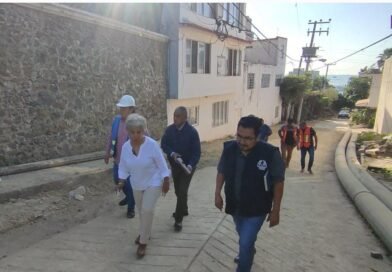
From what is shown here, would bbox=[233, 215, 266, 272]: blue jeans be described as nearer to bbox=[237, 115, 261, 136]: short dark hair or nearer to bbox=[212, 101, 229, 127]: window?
bbox=[237, 115, 261, 136]: short dark hair

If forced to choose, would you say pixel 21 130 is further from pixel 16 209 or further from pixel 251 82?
pixel 251 82

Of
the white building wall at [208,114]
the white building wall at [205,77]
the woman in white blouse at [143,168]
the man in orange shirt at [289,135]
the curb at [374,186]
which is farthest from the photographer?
the white building wall at [208,114]

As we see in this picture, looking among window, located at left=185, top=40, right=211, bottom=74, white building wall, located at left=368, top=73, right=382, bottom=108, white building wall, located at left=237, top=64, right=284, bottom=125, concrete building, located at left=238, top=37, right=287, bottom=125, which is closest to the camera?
window, located at left=185, top=40, right=211, bottom=74

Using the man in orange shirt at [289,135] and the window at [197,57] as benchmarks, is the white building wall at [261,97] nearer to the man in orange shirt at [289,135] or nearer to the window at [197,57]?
the window at [197,57]

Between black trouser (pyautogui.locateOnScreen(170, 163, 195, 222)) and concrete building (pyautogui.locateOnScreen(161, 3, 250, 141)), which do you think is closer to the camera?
black trouser (pyautogui.locateOnScreen(170, 163, 195, 222))

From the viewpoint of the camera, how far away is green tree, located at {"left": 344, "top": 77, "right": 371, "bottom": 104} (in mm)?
59106

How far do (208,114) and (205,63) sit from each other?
10.8 ft

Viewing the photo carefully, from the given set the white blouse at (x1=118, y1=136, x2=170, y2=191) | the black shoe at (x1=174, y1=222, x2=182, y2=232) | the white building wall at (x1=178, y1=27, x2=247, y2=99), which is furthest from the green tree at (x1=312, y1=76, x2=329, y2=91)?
the white blouse at (x1=118, y1=136, x2=170, y2=191)

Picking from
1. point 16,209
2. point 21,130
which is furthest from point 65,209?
point 21,130

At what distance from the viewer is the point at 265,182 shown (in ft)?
11.0

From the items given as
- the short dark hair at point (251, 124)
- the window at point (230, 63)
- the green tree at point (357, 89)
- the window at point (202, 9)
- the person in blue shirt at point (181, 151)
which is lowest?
the green tree at point (357, 89)

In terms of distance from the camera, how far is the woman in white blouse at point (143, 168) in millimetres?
4004

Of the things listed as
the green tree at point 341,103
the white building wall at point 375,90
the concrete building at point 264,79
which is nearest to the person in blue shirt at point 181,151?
the concrete building at point 264,79

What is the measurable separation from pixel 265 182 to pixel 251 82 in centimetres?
2538
